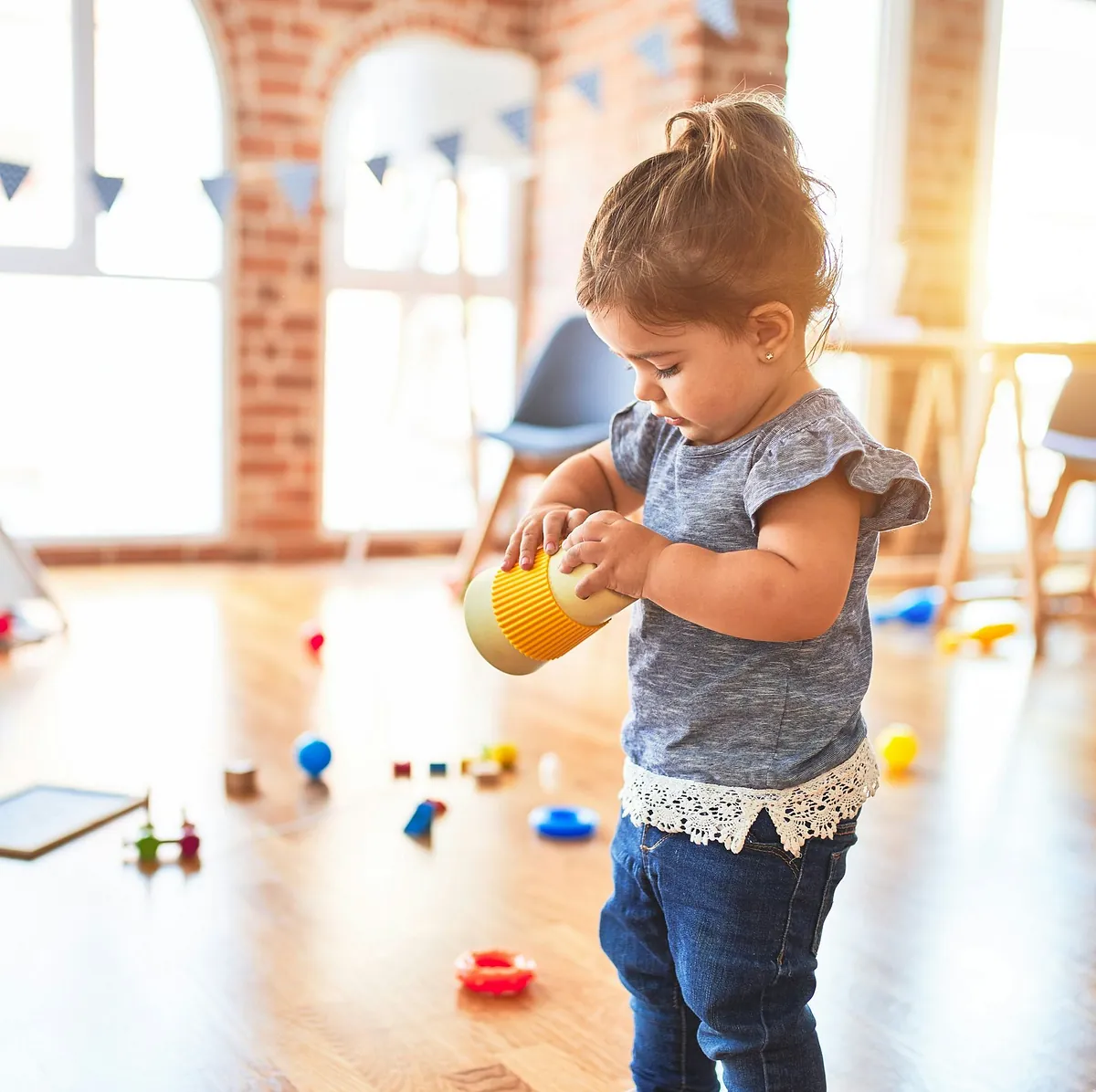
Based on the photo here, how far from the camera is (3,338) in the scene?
4.10m

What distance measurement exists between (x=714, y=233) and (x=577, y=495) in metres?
0.29

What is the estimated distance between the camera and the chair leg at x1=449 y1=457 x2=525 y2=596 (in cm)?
350

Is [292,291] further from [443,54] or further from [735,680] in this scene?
[735,680]

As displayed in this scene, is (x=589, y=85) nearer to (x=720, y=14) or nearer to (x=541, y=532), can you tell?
(x=720, y=14)

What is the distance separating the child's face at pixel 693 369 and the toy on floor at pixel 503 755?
1.28 meters

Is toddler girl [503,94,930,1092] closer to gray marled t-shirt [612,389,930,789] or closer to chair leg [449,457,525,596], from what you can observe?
gray marled t-shirt [612,389,930,789]

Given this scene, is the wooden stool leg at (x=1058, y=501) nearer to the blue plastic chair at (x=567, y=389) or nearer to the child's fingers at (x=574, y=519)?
the blue plastic chair at (x=567, y=389)

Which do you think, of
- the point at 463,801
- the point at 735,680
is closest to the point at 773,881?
the point at 735,680

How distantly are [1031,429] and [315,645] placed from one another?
3282 mm

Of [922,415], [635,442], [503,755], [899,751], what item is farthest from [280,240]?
[635,442]

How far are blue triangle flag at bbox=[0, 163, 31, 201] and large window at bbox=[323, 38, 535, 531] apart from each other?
1.10m

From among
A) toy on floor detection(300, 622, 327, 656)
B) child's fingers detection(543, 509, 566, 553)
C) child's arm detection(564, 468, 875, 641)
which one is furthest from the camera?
toy on floor detection(300, 622, 327, 656)

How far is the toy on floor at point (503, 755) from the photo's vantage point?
6.98 feet

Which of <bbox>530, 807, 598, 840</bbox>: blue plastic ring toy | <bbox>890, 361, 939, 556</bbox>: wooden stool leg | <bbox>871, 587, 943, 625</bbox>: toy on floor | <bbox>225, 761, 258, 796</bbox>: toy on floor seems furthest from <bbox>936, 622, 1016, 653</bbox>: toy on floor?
<bbox>225, 761, 258, 796</bbox>: toy on floor
